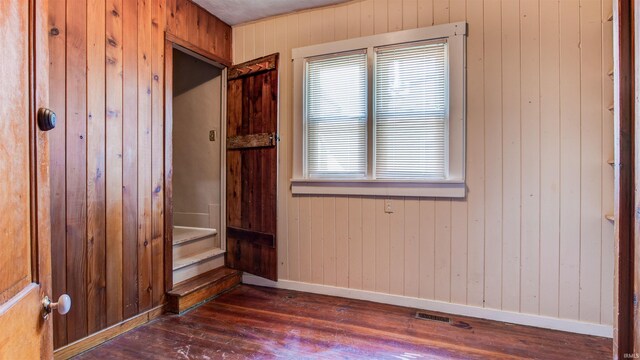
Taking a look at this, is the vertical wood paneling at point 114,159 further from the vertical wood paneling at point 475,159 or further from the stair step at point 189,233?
the vertical wood paneling at point 475,159

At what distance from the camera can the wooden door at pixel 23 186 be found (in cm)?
58

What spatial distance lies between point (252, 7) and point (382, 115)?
63.6 inches

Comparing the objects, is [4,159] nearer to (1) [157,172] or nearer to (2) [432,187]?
(1) [157,172]

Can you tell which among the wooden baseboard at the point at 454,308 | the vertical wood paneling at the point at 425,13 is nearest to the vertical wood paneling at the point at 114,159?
the wooden baseboard at the point at 454,308

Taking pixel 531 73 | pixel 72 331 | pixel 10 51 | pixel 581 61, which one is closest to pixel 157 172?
pixel 72 331

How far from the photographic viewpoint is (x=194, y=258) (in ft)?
10.1

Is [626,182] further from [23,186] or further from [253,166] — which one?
[253,166]

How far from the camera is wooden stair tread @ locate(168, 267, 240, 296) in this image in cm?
269

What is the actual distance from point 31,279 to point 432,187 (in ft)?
8.16

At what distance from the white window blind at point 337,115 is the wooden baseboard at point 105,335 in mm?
1762

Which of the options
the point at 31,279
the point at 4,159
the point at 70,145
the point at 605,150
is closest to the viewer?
the point at 4,159

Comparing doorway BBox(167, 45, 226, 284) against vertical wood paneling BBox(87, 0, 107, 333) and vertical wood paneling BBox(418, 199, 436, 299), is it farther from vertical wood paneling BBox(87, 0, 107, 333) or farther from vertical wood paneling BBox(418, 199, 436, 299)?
vertical wood paneling BBox(418, 199, 436, 299)

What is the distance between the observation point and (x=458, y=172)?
2.54 m

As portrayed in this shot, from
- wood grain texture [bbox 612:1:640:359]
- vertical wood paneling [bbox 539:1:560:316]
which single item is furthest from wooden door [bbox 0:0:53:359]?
vertical wood paneling [bbox 539:1:560:316]
